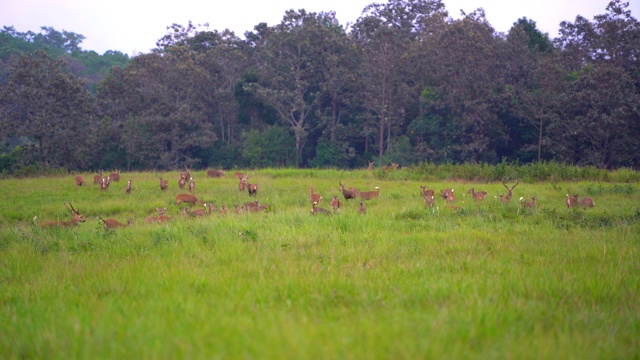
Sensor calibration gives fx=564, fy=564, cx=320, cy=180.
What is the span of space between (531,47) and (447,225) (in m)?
31.2

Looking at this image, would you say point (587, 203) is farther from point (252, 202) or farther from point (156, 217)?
point (156, 217)

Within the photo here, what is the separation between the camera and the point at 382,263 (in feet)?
20.2

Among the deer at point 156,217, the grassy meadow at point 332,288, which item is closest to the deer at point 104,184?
the deer at point 156,217

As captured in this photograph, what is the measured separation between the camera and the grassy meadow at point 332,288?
3.68 meters

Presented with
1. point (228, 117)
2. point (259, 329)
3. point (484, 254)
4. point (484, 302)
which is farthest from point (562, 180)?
point (228, 117)

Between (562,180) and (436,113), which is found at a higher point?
(436,113)

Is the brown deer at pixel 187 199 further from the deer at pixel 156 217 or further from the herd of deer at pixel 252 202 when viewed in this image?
the deer at pixel 156 217

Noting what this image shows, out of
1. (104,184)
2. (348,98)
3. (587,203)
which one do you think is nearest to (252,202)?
(104,184)

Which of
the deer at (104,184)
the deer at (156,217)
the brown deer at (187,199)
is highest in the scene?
the deer at (104,184)

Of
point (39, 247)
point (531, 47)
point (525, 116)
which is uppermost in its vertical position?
point (531, 47)

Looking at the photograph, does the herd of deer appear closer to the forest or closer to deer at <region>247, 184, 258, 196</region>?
deer at <region>247, 184, 258, 196</region>

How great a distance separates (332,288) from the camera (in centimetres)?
508

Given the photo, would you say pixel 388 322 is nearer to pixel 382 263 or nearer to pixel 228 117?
pixel 382 263

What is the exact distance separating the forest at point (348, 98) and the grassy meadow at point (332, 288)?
21913 millimetres
